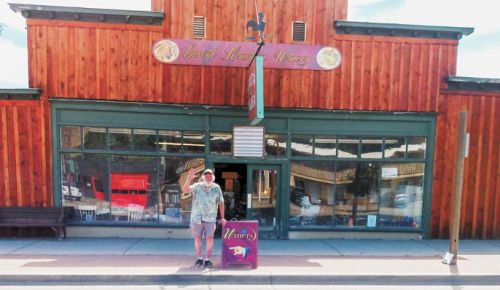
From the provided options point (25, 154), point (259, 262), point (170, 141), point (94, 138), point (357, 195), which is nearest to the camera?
point (259, 262)

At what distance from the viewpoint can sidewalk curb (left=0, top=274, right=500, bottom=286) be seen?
4.97 metres

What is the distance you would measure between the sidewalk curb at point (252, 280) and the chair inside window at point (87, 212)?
2509 mm

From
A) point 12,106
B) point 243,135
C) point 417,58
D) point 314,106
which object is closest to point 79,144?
point 12,106

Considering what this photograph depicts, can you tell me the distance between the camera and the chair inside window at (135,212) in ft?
24.6

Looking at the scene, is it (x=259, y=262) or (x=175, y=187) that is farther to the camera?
(x=175, y=187)

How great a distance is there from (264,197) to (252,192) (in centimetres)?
35

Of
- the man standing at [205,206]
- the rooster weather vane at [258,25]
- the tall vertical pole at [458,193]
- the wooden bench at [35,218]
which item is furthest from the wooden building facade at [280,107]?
the man standing at [205,206]

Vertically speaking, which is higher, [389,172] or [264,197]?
[389,172]

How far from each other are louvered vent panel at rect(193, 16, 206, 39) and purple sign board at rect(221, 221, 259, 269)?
4.66m

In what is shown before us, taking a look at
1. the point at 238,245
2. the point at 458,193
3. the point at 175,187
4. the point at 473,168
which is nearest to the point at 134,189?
the point at 175,187

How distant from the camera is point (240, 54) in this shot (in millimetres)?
7387

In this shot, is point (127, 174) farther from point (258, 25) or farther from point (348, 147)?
point (348, 147)

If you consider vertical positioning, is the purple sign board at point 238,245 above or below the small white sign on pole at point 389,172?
below

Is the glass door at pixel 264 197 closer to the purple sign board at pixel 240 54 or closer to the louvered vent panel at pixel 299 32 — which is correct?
the purple sign board at pixel 240 54
